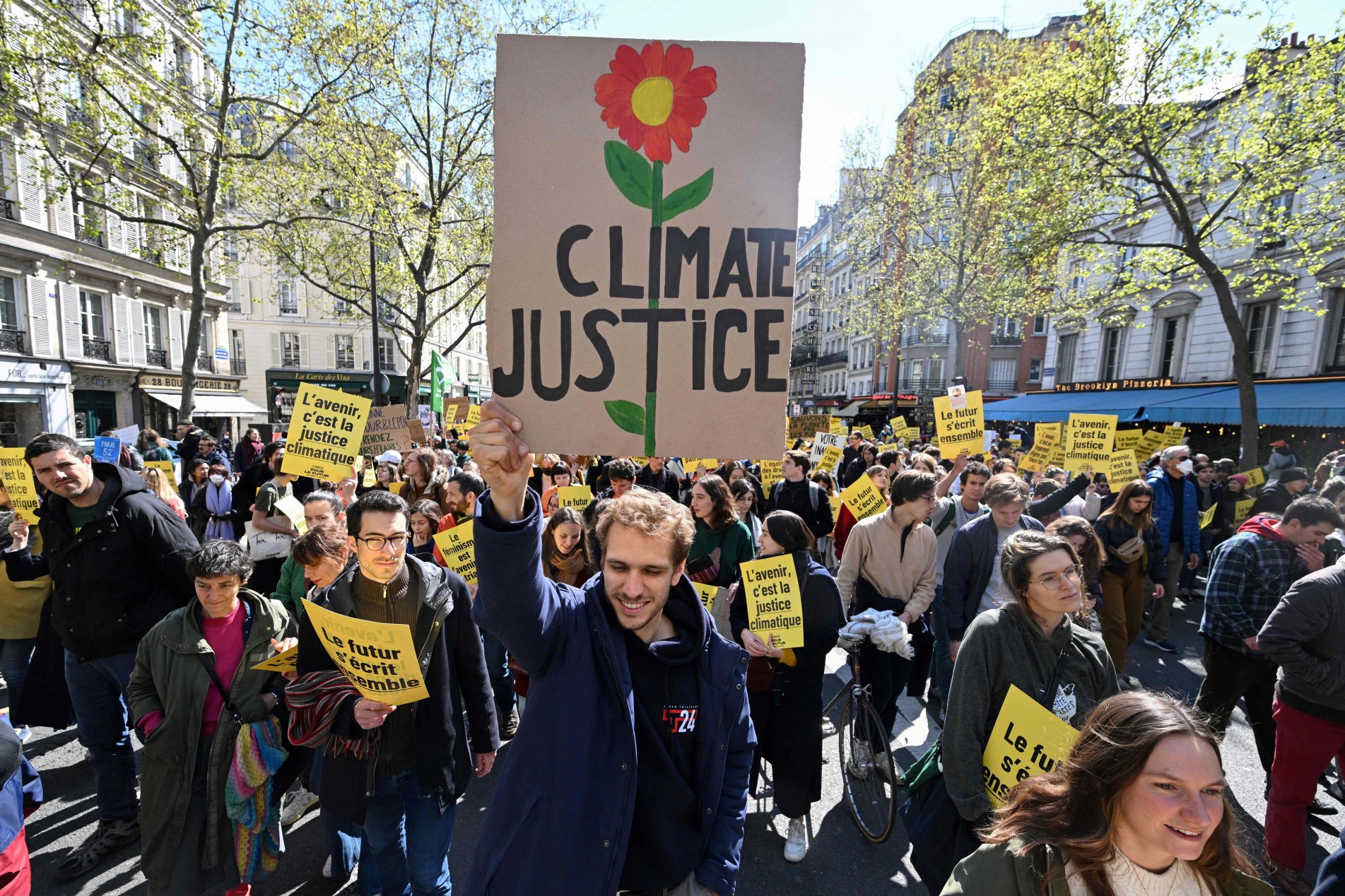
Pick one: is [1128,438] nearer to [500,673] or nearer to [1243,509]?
[1243,509]

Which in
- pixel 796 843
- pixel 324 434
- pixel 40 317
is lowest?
pixel 796 843

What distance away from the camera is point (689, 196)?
1.78 meters

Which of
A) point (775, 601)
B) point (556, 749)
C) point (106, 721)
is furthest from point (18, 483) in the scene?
point (775, 601)

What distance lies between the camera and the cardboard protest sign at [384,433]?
8.44 meters

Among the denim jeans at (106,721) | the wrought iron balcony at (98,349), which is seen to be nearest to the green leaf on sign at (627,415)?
the denim jeans at (106,721)

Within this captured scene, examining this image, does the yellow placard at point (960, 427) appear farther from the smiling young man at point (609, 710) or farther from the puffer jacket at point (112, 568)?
the puffer jacket at point (112, 568)

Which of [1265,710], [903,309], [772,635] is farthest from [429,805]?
[903,309]

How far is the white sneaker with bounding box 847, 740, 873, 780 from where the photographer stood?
3979 millimetres

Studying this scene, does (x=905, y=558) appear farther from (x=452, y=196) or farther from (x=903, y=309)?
(x=903, y=309)

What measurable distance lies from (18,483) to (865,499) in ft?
24.2

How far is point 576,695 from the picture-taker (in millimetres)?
1708

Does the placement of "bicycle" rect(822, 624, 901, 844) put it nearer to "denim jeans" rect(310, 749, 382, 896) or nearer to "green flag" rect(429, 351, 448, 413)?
"denim jeans" rect(310, 749, 382, 896)

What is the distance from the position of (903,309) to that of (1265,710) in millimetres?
23761

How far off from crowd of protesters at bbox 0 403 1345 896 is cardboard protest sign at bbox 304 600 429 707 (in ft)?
0.56
